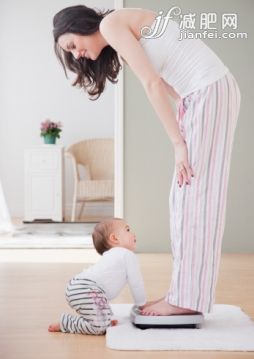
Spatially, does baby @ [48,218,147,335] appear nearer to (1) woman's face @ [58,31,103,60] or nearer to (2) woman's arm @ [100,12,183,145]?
(2) woman's arm @ [100,12,183,145]

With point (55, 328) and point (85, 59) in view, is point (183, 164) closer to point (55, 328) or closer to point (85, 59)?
point (85, 59)

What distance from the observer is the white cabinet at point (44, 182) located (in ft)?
24.3

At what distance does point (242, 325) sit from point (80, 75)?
1.10m

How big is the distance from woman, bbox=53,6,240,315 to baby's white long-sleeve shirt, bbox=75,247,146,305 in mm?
130

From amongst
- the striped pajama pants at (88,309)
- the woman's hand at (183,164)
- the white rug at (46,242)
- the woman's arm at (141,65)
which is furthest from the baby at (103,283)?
the white rug at (46,242)

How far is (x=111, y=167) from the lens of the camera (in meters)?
7.70

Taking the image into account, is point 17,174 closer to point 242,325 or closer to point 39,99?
point 39,99

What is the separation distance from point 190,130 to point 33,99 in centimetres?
544

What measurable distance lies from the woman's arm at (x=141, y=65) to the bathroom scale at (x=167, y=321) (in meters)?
0.63

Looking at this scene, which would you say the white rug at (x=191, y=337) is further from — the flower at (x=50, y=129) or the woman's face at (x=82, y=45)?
the flower at (x=50, y=129)

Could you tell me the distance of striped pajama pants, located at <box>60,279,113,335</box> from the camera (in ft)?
Result: 9.04

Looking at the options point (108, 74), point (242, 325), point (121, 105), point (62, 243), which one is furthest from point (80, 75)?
point (62, 243)

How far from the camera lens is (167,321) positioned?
281 centimetres

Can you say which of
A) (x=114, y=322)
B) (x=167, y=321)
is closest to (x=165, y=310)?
(x=167, y=321)
